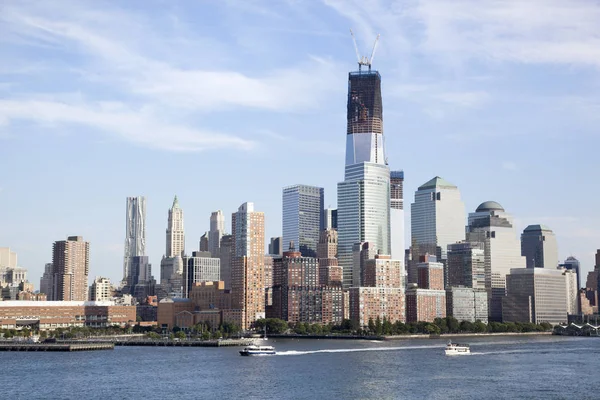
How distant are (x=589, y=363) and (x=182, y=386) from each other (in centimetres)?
7627

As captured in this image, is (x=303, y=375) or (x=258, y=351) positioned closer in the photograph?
(x=303, y=375)

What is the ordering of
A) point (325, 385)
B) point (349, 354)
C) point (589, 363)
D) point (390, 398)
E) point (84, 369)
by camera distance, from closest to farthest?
point (390, 398) → point (325, 385) → point (84, 369) → point (589, 363) → point (349, 354)

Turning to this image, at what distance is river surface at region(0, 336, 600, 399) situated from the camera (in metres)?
114

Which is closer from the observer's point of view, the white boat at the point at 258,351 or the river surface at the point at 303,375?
the river surface at the point at 303,375

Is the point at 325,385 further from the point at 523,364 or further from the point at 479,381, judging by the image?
the point at 523,364

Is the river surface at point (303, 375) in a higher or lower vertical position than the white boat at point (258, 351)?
lower

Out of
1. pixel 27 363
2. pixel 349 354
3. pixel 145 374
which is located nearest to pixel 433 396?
pixel 145 374

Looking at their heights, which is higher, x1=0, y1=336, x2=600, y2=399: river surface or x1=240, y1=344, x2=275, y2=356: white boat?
x1=240, y1=344, x2=275, y2=356: white boat

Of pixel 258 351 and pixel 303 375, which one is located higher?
pixel 258 351

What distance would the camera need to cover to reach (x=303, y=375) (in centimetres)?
13375

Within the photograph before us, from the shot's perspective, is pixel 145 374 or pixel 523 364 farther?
pixel 523 364

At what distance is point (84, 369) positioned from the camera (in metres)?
147

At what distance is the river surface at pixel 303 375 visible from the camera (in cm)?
11362

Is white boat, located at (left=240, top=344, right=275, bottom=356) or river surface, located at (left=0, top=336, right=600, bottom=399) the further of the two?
white boat, located at (left=240, top=344, right=275, bottom=356)
